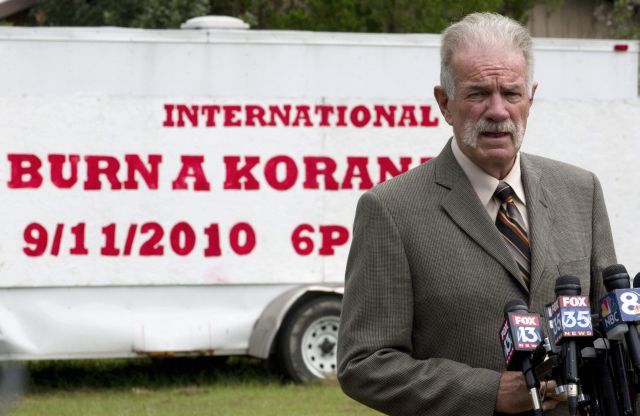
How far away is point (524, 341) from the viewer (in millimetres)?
2979

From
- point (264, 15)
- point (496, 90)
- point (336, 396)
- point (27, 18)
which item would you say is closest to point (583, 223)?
point (496, 90)

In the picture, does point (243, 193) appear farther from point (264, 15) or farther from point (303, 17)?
point (264, 15)

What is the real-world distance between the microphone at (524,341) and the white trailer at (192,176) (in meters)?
8.17

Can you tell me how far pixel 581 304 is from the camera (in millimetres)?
2904

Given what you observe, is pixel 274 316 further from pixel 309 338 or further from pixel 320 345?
pixel 320 345

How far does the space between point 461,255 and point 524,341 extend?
1.69 ft

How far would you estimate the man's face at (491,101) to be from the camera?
11.3ft

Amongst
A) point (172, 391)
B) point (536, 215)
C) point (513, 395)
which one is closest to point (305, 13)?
point (172, 391)

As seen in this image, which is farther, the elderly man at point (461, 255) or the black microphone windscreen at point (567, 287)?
the elderly man at point (461, 255)

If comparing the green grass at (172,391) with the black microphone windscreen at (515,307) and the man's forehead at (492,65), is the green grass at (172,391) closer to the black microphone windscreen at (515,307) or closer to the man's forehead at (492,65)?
the man's forehead at (492,65)

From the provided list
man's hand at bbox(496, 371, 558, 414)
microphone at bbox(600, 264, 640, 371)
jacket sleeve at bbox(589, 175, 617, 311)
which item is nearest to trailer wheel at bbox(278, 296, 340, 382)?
jacket sleeve at bbox(589, 175, 617, 311)

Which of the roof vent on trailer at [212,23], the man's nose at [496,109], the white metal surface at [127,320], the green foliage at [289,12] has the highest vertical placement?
the green foliage at [289,12]

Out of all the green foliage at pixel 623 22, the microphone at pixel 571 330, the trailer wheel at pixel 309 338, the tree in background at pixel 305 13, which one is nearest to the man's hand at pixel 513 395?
the microphone at pixel 571 330

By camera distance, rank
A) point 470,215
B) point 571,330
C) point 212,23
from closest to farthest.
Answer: point 571,330 → point 470,215 → point 212,23
